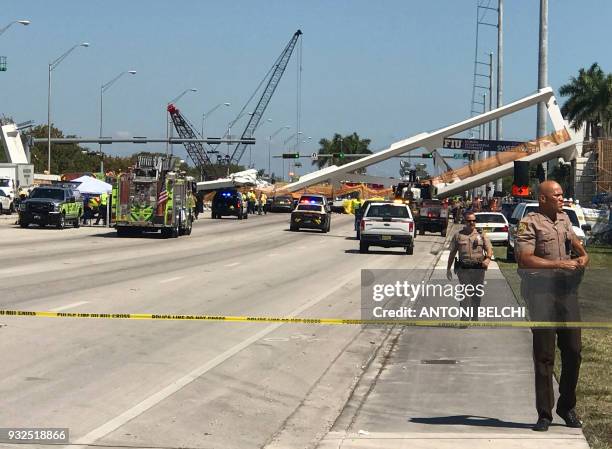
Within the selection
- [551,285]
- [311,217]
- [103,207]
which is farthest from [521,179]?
[103,207]

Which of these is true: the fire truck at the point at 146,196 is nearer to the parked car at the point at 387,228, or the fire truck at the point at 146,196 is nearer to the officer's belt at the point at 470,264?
the parked car at the point at 387,228

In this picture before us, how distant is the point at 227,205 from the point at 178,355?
2456 inches

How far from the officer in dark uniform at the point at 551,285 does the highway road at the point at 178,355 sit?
1.93m

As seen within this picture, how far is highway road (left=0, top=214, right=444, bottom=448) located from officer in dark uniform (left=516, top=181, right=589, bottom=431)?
193 cm

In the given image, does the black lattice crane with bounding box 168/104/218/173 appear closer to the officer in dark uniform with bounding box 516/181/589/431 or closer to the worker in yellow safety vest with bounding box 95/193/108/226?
the worker in yellow safety vest with bounding box 95/193/108/226

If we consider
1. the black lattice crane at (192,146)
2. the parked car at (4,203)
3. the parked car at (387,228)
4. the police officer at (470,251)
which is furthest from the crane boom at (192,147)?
the police officer at (470,251)

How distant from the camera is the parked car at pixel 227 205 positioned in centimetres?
7506

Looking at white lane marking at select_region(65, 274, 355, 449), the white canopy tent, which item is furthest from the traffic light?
the white canopy tent

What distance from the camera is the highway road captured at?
920 centimetres

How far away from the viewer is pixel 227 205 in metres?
Result: 75.2

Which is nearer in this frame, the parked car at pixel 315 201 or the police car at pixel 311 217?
the police car at pixel 311 217

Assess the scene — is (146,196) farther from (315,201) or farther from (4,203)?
(4,203)

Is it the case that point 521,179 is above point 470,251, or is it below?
above

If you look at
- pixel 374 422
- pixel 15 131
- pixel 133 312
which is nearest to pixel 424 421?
pixel 374 422
